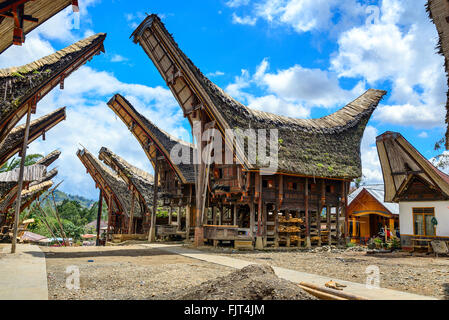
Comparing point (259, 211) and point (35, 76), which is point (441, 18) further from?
point (35, 76)

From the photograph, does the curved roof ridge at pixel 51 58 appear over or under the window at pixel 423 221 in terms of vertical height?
over

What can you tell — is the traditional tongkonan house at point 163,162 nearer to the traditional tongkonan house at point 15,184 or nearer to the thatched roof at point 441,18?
the traditional tongkonan house at point 15,184

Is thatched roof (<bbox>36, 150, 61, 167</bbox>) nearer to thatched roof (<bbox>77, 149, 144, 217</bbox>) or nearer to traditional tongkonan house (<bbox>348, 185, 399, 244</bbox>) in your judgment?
thatched roof (<bbox>77, 149, 144, 217</bbox>)

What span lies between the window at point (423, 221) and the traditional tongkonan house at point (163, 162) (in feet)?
41.7

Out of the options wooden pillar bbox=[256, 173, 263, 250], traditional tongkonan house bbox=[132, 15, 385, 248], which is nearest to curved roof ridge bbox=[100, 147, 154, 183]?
traditional tongkonan house bbox=[132, 15, 385, 248]

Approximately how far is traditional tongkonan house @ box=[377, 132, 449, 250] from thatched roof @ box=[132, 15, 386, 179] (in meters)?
2.63

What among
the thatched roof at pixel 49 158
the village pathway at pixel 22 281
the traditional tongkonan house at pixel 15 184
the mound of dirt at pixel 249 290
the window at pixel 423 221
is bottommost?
the village pathway at pixel 22 281

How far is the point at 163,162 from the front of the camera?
2428 centimetres

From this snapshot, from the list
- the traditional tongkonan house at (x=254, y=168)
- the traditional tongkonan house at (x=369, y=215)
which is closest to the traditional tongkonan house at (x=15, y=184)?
the traditional tongkonan house at (x=254, y=168)

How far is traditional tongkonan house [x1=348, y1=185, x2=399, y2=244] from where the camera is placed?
84.5ft

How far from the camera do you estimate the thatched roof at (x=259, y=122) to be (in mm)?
16578

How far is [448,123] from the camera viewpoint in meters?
9.12
